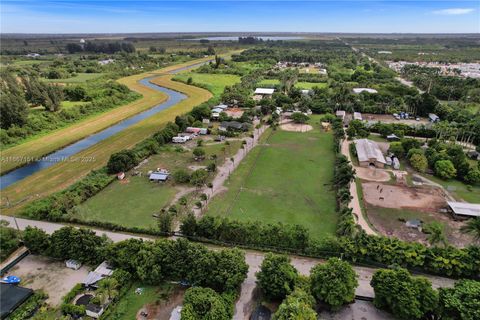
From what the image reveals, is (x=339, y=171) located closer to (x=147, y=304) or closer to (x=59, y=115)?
(x=147, y=304)

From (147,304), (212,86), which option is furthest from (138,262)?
(212,86)

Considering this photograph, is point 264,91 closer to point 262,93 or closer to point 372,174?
point 262,93

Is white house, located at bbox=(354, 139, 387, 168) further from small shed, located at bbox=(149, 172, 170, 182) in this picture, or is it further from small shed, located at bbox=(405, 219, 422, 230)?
small shed, located at bbox=(149, 172, 170, 182)

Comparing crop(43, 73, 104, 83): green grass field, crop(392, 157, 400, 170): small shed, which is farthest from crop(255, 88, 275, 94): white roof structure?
crop(43, 73, 104, 83): green grass field

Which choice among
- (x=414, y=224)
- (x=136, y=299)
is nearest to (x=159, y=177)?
(x=136, y=299)

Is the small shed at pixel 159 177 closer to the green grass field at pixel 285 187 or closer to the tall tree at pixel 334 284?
the green grass field at pixel 285 187

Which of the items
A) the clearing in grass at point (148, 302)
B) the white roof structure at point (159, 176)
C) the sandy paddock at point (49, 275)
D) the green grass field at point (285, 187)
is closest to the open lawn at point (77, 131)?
the white roof structure at point (159, 176)
